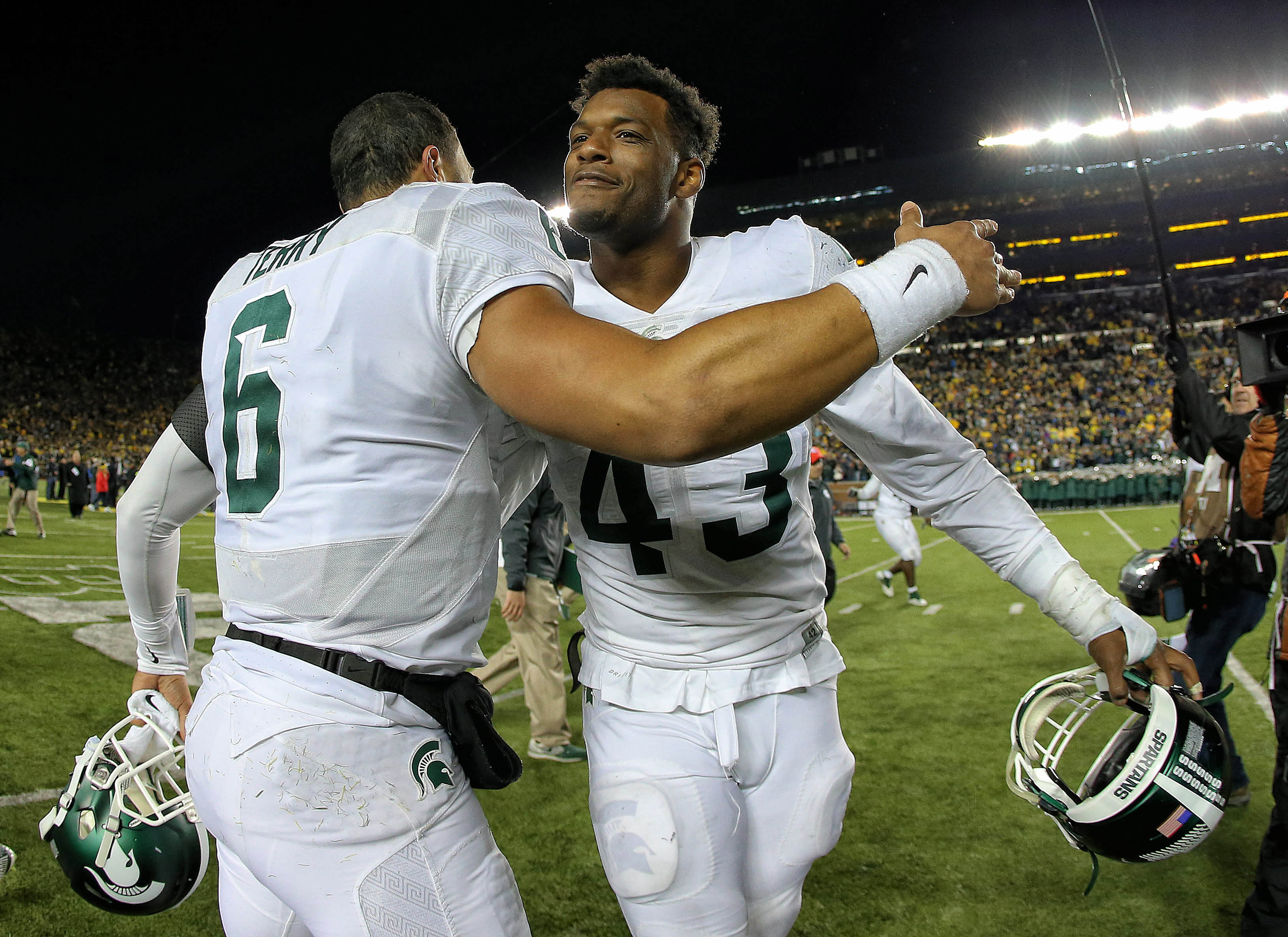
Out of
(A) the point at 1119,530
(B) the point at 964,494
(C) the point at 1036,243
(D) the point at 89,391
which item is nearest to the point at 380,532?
(B) the point at 964,494

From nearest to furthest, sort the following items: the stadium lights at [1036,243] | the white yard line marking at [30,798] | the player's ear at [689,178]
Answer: the player's ear at [689,178], the white yard line marking at [30,798], the stadium lights at [1036,243]

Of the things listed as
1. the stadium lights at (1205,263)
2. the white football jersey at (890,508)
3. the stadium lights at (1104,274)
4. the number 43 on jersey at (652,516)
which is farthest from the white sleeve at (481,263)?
the stadium lights at (1205,263)

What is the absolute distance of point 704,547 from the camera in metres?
2.04

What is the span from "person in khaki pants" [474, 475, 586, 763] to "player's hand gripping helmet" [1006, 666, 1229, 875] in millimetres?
3460

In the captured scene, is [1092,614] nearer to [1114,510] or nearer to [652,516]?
[652,516]

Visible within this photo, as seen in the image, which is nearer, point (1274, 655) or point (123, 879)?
point (123, 879)

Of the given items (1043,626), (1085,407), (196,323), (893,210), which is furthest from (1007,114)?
(196,323)

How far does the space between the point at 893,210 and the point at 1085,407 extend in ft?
60.8

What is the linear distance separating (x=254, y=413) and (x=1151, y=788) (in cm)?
190

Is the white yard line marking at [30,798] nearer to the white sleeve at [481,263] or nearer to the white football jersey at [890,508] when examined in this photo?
the white sleeve at [481,263]

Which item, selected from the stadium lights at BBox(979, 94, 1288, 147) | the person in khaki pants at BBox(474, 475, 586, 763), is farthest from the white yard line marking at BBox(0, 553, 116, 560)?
the stadium lights at BBox(979, 94, 1288, 147)

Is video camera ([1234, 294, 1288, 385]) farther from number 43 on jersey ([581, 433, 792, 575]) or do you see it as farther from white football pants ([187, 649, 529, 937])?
white football pants ([187, 649, 529, 937])

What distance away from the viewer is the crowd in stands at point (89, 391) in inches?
1415

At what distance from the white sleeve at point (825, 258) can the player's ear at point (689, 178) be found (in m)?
0.35
